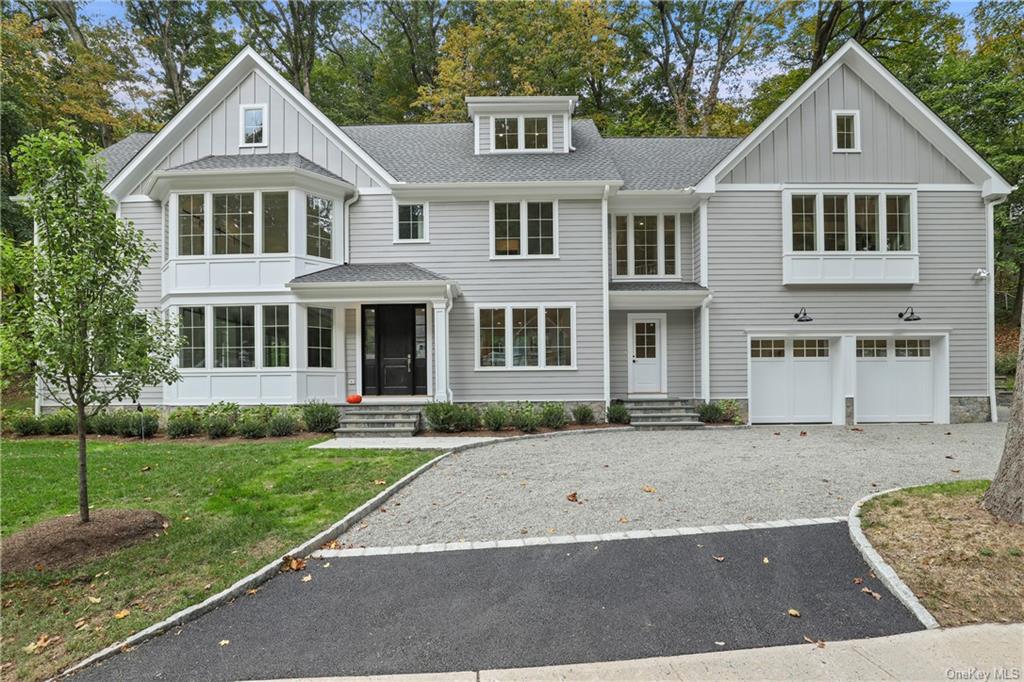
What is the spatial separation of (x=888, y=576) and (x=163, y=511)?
703 cm

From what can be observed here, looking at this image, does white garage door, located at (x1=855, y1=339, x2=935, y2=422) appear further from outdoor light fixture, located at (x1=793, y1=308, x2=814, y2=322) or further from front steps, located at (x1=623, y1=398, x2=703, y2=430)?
front steps, located at (x1=623, y1=398, x2=703, y2=430)

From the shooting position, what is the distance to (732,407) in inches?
461

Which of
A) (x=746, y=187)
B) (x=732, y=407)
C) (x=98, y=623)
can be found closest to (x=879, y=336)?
(x=732, y=407)

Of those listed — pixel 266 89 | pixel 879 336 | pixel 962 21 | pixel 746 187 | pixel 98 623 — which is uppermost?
pixel 962 21

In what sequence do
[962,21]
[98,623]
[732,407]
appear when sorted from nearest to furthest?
[98,623] < [732,407] < [962,21]

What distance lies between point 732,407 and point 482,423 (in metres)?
5.98

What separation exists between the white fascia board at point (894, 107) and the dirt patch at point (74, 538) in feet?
39.5

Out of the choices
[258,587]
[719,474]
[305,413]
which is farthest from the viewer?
[305,413]

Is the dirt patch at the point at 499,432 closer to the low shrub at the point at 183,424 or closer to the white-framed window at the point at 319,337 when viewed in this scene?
the white-framed window at the point at 319,337

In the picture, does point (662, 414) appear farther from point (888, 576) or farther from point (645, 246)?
point (888, 576)

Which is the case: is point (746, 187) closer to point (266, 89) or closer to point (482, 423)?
point (482, 423)

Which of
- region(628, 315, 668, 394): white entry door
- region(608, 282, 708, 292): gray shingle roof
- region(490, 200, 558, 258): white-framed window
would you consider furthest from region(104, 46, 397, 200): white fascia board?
region(628, 315, 668, 394): white entry door

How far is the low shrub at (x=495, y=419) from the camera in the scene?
10.5 m

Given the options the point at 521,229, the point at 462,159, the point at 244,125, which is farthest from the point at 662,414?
the point at 244,125
